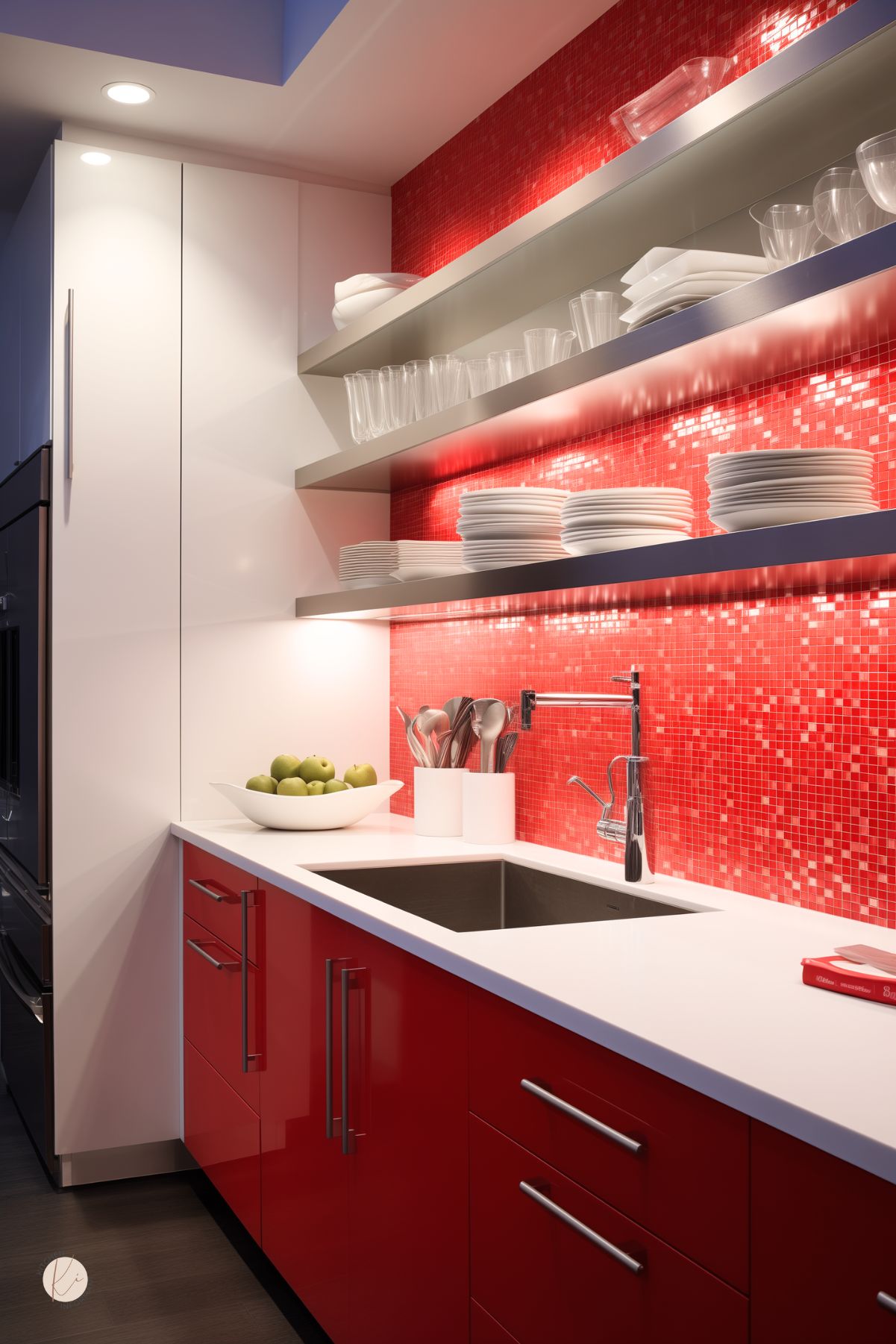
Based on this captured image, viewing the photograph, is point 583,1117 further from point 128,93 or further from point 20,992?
point 128,93

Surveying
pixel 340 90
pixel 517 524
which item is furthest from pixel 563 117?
pixel 517 524

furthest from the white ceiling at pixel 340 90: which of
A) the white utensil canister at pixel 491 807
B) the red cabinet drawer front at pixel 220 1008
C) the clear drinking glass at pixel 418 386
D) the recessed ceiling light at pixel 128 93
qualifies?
the red cabinet drawer front at pixel 220 1008

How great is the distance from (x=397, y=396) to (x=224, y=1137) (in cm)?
172

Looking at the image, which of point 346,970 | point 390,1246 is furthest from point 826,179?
point 390,1246

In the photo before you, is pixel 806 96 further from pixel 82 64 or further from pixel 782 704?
pixel 82 64

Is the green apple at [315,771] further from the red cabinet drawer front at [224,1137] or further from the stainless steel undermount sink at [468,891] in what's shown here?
the red cabinet drawer front at [224,1137]

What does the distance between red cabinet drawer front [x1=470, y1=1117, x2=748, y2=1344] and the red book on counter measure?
0.36 metres

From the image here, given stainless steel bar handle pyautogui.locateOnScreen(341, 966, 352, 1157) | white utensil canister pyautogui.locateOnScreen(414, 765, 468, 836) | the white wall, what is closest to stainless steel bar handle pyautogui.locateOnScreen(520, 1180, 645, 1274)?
stainless steel bar handle pyautogui.locateOnScreen(341, 966, 352, 1157)

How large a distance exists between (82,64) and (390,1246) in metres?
2.50

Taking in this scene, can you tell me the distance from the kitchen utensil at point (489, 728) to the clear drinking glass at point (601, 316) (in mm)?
829

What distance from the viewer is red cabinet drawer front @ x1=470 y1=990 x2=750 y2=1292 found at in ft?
3.59

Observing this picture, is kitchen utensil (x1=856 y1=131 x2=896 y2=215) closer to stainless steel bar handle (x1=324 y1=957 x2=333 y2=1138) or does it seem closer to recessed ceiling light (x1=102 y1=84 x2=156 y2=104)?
stainless steel bar handle (x1=324 y1=957 x2=333 y2=1138)

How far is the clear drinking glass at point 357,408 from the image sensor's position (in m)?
2.82

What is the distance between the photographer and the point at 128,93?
279 centimetres
